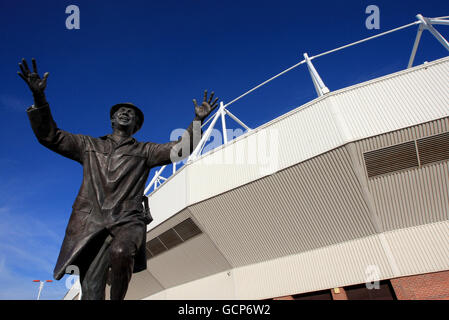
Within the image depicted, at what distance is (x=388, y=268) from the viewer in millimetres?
11703

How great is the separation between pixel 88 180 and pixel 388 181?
1198 centimetres

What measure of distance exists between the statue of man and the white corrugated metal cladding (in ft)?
31.9

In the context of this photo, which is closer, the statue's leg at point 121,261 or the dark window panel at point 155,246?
the statue's leg at point 121,261

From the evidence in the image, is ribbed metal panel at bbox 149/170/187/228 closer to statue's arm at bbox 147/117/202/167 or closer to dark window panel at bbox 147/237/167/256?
dark window panel at bbox 147/237/167/256

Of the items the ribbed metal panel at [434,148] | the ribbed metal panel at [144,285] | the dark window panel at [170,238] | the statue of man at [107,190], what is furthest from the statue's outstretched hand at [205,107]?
the ribbed metal panel at [144,285]

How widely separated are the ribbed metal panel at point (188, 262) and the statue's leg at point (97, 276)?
1303cm

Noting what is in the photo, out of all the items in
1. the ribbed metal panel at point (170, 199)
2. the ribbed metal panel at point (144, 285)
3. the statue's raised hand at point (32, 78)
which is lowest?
the statue's raised hand at point (32, 78)

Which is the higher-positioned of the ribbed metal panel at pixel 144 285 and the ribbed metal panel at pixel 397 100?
the ribbed metal panel at pixel 397 100

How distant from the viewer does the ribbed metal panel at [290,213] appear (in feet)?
38.7

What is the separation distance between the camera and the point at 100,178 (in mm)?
2717

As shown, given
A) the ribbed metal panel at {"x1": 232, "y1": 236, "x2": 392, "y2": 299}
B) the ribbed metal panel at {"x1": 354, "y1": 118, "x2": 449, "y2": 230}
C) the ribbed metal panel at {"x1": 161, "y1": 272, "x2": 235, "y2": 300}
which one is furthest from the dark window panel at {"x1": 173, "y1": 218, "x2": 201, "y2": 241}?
the ribbed metal panel at {"x1": 354, "y1": 118, "x2": 449, "y2": 230}

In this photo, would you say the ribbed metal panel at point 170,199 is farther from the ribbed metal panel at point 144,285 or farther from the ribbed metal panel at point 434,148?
the ribbed metal panel at point 434,148

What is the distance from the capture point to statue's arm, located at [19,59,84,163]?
243cm
